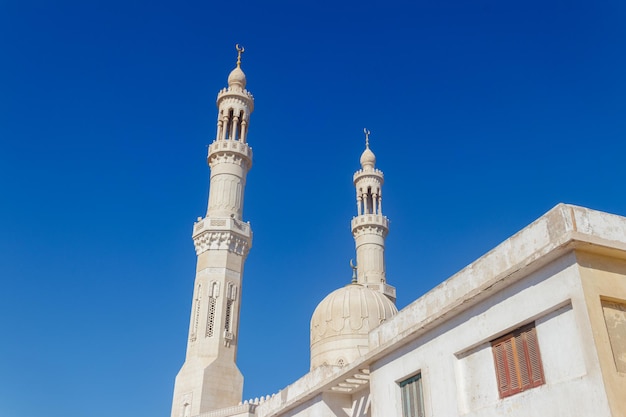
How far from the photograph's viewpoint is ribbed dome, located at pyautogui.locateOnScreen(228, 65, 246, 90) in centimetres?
3272

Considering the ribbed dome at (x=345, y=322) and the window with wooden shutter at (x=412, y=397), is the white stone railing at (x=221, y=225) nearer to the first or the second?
the ribbed dome at (x=345, y=322)

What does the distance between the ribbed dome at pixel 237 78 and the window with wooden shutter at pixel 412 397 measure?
24046mm

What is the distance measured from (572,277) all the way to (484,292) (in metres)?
1.65

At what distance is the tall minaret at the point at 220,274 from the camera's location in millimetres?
24719

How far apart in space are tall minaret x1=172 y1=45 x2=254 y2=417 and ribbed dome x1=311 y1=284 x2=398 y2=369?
355 cm

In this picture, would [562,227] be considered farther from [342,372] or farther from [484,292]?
[342,372]

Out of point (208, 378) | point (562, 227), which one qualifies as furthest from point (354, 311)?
point (562, 227)

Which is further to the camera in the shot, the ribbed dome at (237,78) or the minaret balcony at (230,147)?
the ribbed dome at (237,78)

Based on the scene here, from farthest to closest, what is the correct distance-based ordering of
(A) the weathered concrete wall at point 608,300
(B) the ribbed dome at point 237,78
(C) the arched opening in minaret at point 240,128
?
(B) the ribbed dome at point 237,78, (C) the arched opening in minaret at point 240,128, (A) the weathered concrete wall at point 608,300

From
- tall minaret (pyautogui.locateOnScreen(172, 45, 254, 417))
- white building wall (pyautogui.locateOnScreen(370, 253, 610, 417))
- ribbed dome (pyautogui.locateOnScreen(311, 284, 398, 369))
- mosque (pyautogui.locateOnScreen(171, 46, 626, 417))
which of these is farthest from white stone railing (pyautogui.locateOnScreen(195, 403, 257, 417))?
white building wall (pyautogui.locateOnScreen(370, 253, 610, 417))

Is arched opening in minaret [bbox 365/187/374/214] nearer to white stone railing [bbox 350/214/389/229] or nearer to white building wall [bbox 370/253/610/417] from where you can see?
white stone railing [bbox 350/214/389/229]

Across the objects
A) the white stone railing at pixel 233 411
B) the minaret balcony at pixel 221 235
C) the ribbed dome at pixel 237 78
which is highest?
the ribbed dome at pixel 237 78

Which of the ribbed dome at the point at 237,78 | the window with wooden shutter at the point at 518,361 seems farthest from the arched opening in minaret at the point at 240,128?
the window with wooden shutter at the point at 518,361

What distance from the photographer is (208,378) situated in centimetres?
2450
